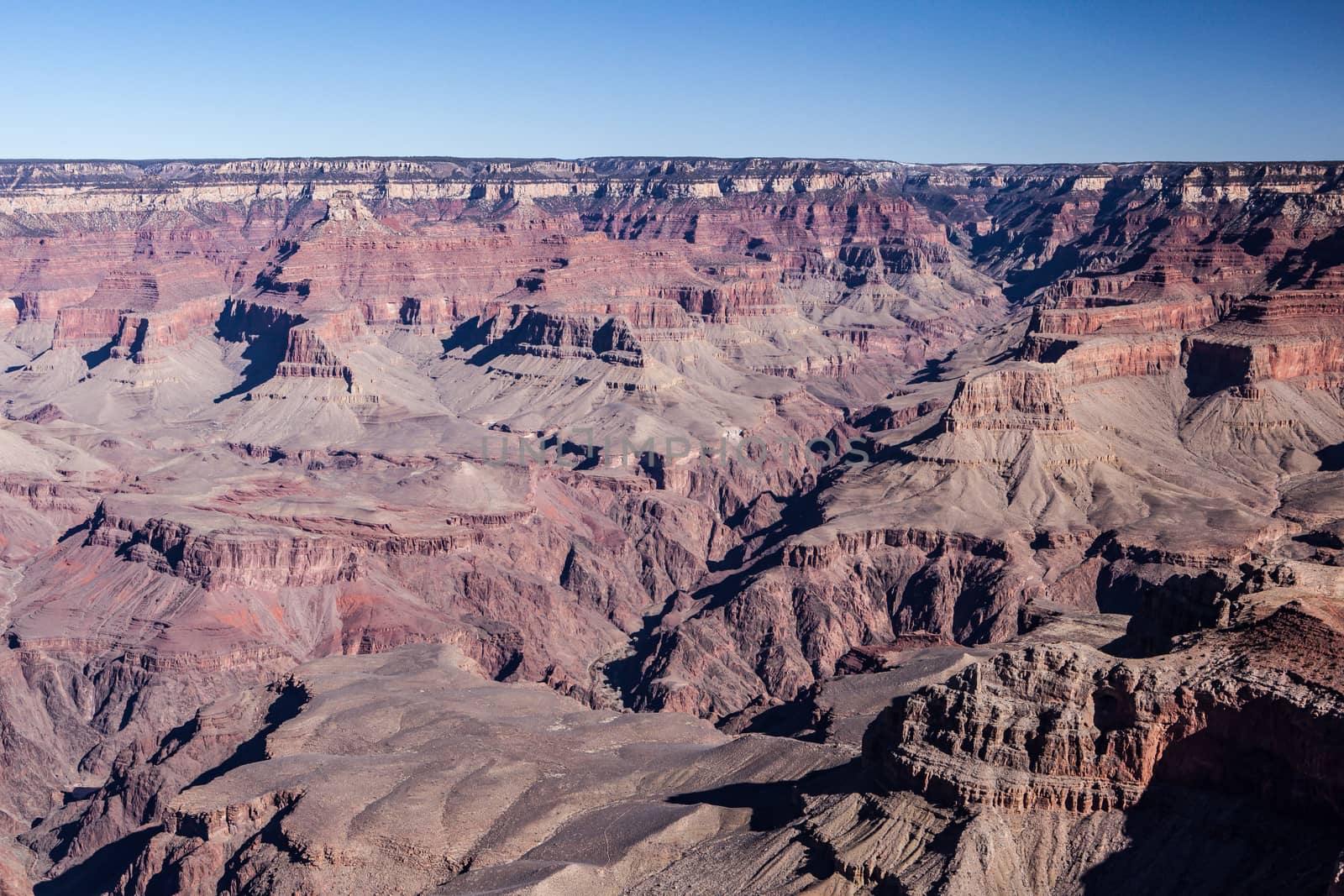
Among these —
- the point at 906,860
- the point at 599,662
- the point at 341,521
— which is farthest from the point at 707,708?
the point at 906,860

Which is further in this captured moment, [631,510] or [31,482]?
[631,510]

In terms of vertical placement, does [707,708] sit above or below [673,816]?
below

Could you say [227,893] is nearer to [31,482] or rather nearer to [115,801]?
[115,801]

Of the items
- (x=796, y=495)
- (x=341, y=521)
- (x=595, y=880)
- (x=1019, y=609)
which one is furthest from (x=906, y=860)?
(x=796, y=495)

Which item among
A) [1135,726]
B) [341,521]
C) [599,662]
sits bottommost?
[599,662]

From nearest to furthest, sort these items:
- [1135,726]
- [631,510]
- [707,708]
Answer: [1135,726], [707,708], [631,510]

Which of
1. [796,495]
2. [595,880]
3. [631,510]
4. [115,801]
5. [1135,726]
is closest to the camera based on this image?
[1135,726]
